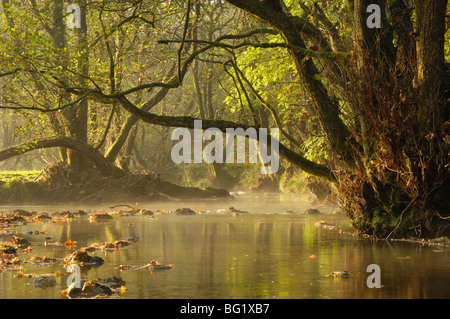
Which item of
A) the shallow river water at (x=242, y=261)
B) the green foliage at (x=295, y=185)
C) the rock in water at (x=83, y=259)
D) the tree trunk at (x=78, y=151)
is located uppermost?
the tree trunk at (x=78, y=151)

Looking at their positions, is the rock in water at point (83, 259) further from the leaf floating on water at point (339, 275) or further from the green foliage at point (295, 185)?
the green foliage at point (295, 185)

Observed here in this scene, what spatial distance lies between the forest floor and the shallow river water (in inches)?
333

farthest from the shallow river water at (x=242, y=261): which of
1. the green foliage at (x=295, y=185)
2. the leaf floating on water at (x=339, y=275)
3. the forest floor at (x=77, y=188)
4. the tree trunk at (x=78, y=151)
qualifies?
the green foliage at (x=295, y=185)

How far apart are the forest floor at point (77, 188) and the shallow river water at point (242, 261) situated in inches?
333

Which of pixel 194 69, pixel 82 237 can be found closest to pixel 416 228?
pixel 82 237

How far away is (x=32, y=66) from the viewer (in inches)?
675

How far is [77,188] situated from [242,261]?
16187 mm

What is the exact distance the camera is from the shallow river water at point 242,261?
7.63 m

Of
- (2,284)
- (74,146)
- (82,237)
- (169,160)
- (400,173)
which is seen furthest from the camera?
(169,160)

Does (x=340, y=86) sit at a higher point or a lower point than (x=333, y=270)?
higher

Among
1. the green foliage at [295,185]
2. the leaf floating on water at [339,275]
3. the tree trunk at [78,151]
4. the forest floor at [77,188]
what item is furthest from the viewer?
the green foliage at [295,185]

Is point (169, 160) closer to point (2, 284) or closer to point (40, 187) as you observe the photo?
point (40, 187)

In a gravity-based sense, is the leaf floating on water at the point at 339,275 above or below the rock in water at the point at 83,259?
below

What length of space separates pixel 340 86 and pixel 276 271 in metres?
4.83
